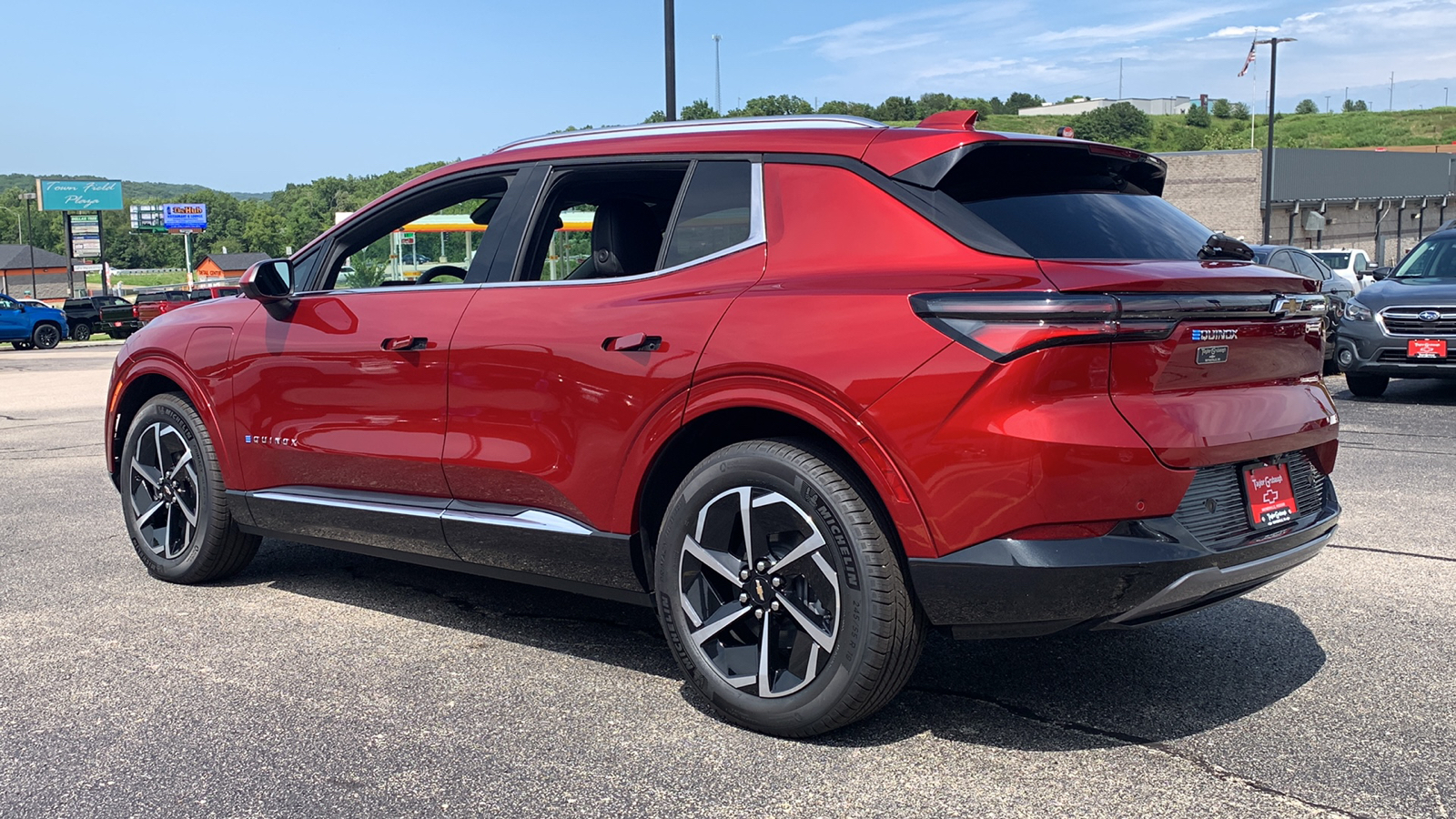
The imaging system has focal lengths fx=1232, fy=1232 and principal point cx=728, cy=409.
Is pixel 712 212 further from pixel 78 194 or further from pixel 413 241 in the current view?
pixel 78 194

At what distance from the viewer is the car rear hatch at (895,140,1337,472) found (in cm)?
309

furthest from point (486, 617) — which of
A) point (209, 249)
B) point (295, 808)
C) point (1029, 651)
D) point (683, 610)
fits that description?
point (209, 249)

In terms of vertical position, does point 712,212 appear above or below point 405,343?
above

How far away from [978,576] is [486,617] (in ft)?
7.67

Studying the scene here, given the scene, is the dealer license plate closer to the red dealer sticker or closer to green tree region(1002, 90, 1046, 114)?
the red dealer sticker

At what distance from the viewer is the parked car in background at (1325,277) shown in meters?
15.2

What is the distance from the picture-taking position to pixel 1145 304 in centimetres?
313

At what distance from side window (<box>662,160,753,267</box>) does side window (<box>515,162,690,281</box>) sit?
0.48 ft

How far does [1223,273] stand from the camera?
340 cm

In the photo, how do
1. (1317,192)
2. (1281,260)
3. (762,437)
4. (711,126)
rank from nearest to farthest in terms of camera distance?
(762,437) < (711,126) < (1281,260) < (1317,192)

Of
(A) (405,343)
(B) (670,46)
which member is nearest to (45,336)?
(B) (670,46)

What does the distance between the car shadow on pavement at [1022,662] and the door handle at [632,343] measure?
1.10 m

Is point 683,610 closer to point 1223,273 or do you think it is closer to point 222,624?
point 1223,273

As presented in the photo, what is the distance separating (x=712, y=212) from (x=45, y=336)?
39744 mm
